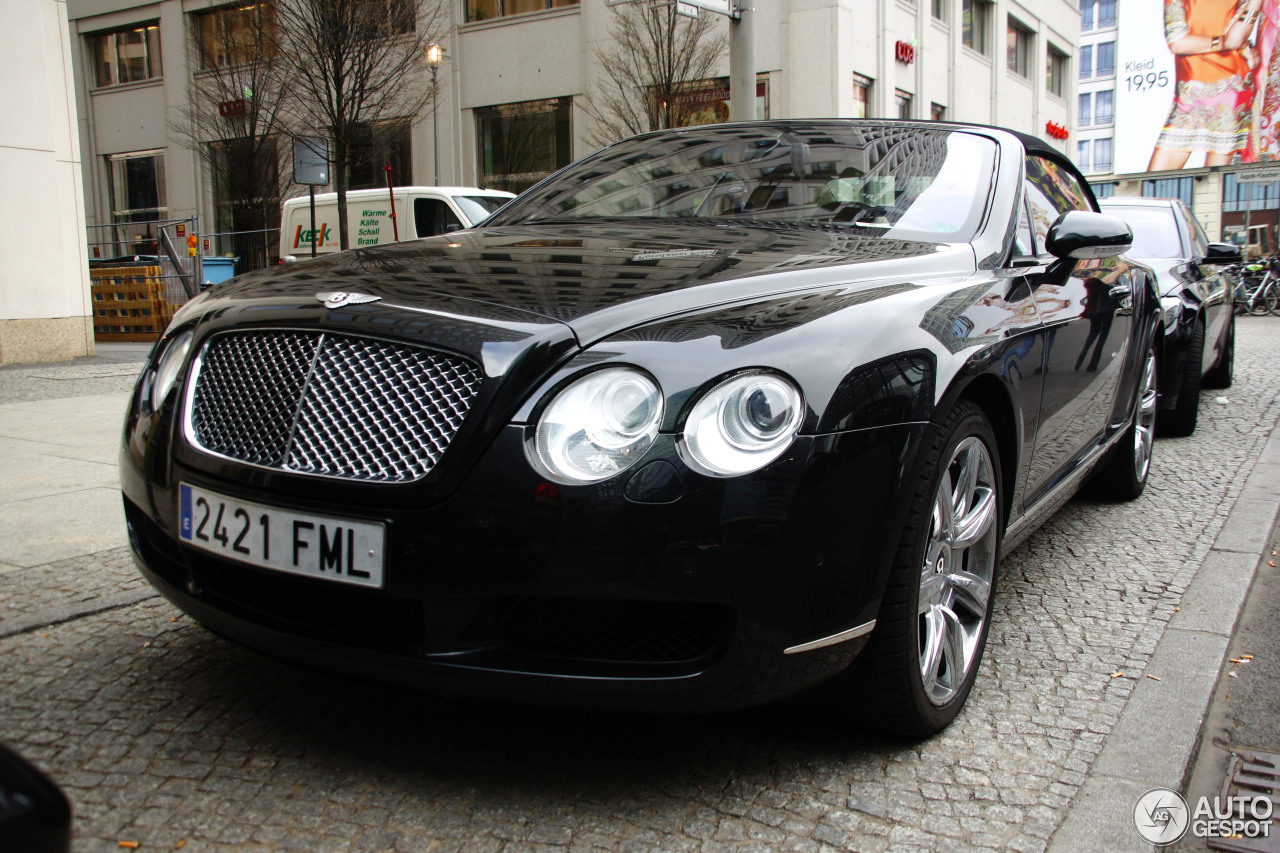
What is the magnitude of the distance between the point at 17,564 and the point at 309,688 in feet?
A: 5.17

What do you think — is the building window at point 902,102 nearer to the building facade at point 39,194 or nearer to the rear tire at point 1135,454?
the building facade at point 39,194

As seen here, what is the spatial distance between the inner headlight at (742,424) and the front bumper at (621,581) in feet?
0.10

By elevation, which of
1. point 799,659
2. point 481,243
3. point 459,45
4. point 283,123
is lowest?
point 799,659

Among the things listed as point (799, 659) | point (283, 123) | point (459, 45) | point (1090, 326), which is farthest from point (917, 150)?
point (459, 45)

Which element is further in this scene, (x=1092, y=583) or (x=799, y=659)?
(x=1092, y=583)

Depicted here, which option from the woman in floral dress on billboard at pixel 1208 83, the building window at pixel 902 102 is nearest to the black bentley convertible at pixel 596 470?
the building window at pixel 902 102

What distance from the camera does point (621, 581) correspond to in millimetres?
1850

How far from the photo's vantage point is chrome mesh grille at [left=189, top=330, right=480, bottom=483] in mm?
1955

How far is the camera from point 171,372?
8.02 ft

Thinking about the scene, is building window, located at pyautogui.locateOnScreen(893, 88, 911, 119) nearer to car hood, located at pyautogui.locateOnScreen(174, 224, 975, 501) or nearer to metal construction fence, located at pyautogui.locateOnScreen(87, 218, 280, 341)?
metal construction fence, located at pyautogui.locateOnScreen(87, 218, 280, 341)

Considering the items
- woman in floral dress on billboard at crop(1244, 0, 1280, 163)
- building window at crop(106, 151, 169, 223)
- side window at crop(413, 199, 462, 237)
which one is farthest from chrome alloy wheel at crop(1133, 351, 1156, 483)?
woman in floral dress on billboard at crop(1244, 0, 1280, 163)

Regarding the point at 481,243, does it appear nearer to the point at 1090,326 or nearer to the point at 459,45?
the point at 1090,326

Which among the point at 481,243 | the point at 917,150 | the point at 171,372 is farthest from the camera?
the point at 917,150

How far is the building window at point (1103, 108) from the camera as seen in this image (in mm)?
78125
